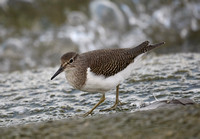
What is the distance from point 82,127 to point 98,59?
5.77ft

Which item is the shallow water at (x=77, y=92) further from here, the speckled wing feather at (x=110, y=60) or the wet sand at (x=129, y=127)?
the wet sand at (x=129, y=127)

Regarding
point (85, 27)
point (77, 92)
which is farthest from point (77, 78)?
point (85, 27)

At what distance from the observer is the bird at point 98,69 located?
5.05 meters

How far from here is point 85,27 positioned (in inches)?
392

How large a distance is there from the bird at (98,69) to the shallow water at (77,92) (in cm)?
39

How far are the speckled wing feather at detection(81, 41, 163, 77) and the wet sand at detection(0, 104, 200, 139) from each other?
1.38 m

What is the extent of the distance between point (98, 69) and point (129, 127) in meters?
1.77

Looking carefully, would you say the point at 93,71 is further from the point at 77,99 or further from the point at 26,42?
the point at 26,42

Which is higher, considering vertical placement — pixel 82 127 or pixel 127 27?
pixel 127 27

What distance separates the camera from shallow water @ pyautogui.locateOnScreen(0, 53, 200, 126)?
525 cm

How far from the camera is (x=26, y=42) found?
9.56 meters

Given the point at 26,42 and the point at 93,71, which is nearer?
the point at 93,71

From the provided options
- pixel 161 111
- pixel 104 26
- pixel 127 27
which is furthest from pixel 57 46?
pixel 161 111

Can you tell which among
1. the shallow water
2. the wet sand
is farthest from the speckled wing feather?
the wet sand
